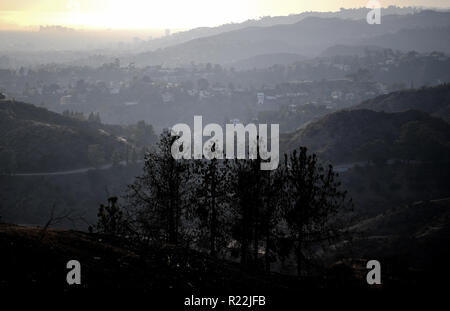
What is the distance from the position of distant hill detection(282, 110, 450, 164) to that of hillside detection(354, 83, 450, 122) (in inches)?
856

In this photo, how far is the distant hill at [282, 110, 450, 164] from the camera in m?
68.4

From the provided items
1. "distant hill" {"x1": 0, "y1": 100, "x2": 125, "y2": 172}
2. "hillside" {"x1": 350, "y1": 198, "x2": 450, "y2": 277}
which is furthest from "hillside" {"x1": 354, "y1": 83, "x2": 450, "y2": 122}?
"distant hill" {"x1": 0, "y1": 100, "x2": 125, "y2": 172}

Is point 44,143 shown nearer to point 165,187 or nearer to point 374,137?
point 374,137

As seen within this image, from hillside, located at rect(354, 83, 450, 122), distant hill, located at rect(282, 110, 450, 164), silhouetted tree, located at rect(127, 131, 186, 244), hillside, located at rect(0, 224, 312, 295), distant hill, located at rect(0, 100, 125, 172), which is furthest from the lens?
hillside, located at rect(354, 83, 450, 122)

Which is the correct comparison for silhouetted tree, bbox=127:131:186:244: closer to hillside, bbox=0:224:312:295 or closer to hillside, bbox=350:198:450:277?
hillside, bbox=0:224:312:295

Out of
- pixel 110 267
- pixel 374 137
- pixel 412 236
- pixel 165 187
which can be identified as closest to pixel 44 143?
pixel 374 137

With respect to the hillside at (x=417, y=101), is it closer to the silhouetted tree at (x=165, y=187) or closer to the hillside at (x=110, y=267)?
the silhouetted tree at (x=165, y=187)

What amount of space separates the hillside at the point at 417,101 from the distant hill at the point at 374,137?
2173 centimetres

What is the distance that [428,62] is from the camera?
192 m

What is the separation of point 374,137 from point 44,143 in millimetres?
57957

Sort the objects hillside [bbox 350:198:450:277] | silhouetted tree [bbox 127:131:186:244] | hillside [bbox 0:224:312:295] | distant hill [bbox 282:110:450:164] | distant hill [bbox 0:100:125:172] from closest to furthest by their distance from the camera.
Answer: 1. hillside [bbox 0:224:312:295]
2. silhouetted tree [bbox 127:131:186:244]
3. hillside [bbox 350:198:450:277]
4. distant hill [bbox 282:110:450:164]
5. distant hill [bbox 0:100:125:172]

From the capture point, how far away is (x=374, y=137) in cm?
7819
